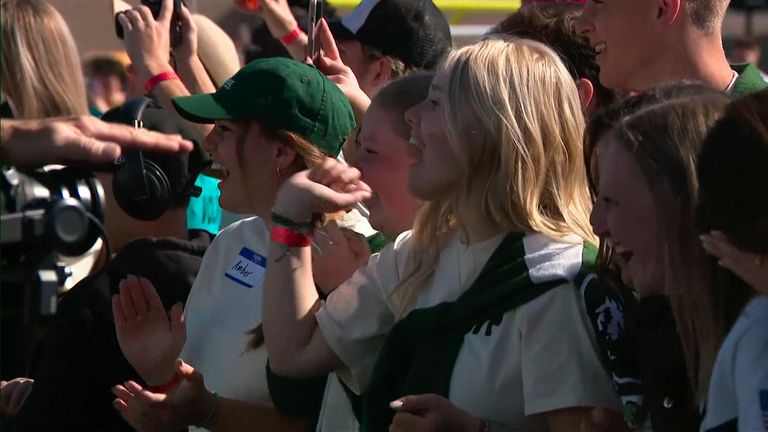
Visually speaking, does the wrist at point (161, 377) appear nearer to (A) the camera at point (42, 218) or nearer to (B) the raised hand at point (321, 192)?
(B) the raised hand at point (321, 192)

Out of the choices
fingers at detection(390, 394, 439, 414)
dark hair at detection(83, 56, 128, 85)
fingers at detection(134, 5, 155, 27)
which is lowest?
dark hair at detection(83, 56, 128, 85)

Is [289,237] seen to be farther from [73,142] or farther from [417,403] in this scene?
[73,142]

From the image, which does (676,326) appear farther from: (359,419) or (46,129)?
(46,129)

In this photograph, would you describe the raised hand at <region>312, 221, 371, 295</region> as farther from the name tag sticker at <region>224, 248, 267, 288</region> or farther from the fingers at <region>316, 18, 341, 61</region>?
the fingers at <region>316, 18, 341, 61</region>

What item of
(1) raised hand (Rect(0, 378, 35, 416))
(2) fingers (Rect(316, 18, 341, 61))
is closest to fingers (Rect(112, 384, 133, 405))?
(1) raised hand (Rect(0, 378, 35, 416))

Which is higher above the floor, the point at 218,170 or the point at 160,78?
the point at 218,170

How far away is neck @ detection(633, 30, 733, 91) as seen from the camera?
313 cm

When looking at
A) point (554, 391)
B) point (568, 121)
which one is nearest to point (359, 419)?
point (554, 391)

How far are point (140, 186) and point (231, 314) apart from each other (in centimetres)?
35

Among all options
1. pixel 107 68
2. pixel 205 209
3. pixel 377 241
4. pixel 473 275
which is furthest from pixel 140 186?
pixel 107 68

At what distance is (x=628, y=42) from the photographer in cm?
317

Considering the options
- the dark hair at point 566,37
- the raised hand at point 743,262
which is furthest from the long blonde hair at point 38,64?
the raised hand at point 743,262

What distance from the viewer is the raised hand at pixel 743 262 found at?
6.82 feet

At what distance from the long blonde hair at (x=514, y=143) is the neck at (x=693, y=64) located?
0.52 m
